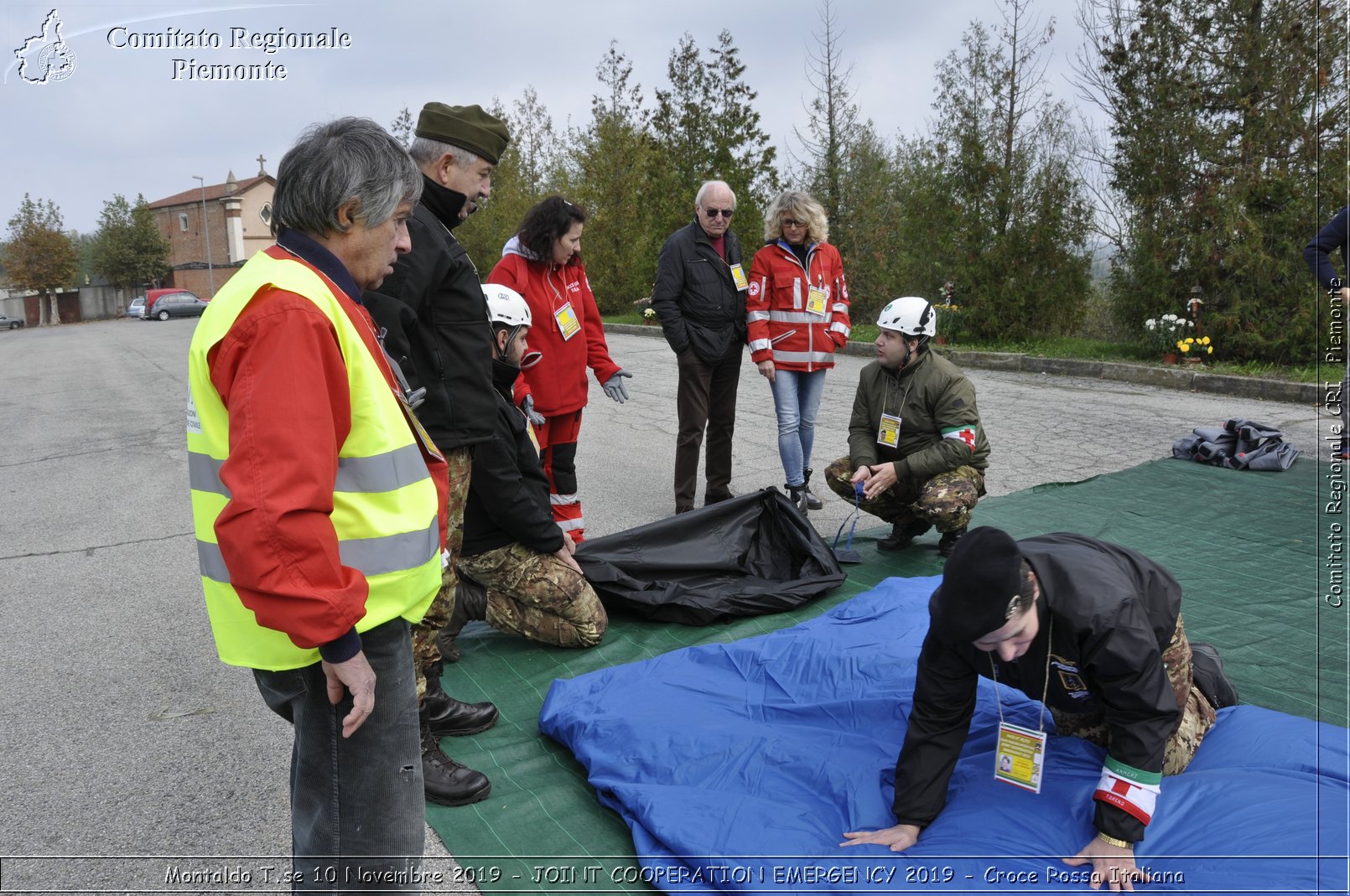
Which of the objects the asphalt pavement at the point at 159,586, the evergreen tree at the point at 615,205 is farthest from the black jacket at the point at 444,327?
the evergreen tree at the point at 615,205

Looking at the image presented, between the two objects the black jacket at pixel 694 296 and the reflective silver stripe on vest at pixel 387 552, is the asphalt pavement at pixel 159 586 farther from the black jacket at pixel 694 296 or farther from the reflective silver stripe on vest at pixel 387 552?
the black jacket at pixel 694 296

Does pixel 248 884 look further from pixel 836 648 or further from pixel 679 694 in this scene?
pixel 836 648

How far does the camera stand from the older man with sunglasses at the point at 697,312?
5.40 meters

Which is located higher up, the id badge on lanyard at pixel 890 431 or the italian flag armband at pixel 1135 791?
the id badge on lanyard at pixel 890 431

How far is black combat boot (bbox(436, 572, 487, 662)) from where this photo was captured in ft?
11.7

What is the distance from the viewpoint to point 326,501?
1464mm

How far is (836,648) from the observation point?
3318mm

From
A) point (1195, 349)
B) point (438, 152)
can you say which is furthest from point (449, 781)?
point (1195, 349)

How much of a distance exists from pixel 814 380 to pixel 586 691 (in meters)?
2.94

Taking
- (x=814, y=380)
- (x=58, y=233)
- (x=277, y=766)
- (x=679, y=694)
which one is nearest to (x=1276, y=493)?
(x=814, y=380)

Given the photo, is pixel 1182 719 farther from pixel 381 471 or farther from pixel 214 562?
pixel 214 562

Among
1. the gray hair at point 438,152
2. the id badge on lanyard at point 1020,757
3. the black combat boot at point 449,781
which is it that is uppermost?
the gray hair at point 438,152

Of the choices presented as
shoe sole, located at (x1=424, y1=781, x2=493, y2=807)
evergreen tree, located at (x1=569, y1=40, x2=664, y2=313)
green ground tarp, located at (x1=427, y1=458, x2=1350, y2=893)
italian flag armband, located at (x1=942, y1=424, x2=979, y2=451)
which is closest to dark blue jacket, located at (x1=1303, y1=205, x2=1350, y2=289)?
green ground tarp, located at (x1=427, y1=458, x2=1350, y2=893)

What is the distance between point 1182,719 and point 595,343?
3.48 meters
